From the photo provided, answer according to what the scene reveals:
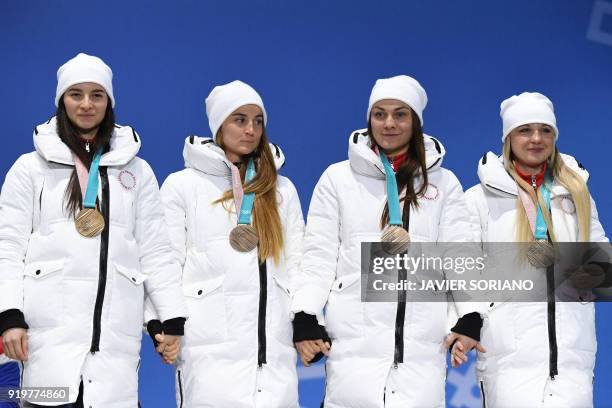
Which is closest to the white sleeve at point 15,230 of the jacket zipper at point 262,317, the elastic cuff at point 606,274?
the jacket zipper at point 262,317

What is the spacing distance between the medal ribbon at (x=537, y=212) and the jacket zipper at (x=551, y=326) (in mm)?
137

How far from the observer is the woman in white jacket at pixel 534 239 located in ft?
10.5

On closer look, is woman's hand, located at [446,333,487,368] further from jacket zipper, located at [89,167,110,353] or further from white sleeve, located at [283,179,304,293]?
jacket zipper, located at [89,167,110,353]

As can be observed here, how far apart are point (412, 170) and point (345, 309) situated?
0.60 meters

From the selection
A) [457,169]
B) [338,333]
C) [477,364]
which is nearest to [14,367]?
[338,333]

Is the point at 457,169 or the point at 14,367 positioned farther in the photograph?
the point at 457,169

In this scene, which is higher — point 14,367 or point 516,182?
point 516,182

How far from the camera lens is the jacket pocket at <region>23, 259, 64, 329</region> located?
2.90 metres

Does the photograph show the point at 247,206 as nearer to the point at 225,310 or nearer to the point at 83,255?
the point at 225,310

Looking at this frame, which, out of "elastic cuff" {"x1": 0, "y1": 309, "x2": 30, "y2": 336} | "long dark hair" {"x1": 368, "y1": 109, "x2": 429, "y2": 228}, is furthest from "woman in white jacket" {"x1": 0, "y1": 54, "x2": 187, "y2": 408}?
"long dark hair" {"x1": 368, "y1": 109, "x2": 429, "y2": 228}

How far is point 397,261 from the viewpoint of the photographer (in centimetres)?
317

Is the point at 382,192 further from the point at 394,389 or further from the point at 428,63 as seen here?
the point at 428,63

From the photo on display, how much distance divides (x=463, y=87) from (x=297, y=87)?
38.9 inches

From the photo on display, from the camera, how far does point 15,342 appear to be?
2840 millimetres
